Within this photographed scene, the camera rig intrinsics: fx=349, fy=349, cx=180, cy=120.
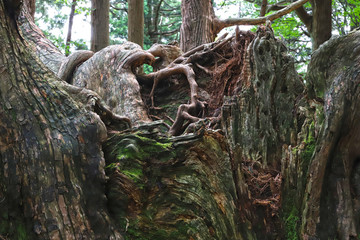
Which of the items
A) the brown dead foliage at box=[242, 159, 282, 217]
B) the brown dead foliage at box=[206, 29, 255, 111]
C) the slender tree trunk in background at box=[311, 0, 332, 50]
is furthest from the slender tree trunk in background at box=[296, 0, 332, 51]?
the brown dead foliage at box=[242, 159, 282, 217]

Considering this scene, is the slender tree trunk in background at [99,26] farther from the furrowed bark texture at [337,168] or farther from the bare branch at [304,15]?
the furrowed bark texture at [337,168]

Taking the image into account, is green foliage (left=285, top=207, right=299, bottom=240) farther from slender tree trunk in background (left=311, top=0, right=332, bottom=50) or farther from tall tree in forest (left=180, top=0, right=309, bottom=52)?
slender tree trunk in background (left=311, top=0, right=332, bottom=50)

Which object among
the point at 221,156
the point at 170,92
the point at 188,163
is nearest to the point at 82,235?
the point at 188,163

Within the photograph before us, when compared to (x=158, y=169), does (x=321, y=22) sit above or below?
above

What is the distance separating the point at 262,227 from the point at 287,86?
1831mm

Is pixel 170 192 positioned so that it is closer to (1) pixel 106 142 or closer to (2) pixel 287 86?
(1) pixel 106 142

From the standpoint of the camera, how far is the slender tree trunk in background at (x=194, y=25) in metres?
7.60

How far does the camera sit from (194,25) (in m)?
7.62

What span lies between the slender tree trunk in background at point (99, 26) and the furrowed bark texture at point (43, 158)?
17.9ft

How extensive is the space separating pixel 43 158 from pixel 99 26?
245 inches

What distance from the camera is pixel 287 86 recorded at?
4.00 meters

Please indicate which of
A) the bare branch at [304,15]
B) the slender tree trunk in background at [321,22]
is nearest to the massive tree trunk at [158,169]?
the slender tree trunk in background at [321,22]

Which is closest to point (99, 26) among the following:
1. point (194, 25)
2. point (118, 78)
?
point (194, 25)

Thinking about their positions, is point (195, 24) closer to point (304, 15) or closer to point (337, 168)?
point (304, 15)
